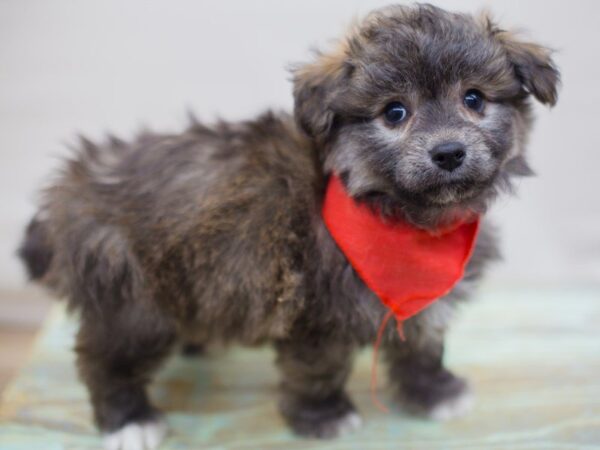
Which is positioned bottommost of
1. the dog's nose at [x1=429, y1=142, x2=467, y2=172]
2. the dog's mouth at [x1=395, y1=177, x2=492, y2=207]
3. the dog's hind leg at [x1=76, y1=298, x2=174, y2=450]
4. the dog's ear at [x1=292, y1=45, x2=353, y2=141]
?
the dog's hind leg at [x1=76, y1=298, x2=174, y2=450]

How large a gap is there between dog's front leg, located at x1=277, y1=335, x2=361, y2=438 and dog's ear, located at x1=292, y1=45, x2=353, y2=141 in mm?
676

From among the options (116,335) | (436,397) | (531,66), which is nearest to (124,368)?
(116,335)

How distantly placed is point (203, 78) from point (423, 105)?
6.05ft

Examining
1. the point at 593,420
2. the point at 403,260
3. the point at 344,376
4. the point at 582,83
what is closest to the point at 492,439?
the point at 593,420

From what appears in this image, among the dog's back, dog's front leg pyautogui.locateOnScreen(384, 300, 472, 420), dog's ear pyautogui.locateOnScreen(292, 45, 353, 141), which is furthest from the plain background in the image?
dog's ear pyautogui.locateOnScreen(292, 45, 353, 141)

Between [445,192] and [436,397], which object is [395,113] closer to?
[445,192]

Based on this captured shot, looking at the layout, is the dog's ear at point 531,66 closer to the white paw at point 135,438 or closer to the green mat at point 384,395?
the green mat at point 384,395

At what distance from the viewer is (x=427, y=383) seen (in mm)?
2637

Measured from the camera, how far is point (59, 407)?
2.71 m

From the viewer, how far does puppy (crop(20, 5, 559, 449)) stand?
78.1 inches

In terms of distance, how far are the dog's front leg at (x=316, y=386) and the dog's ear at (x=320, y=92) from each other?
0.68m

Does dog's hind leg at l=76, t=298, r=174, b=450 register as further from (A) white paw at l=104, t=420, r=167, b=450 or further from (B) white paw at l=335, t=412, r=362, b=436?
(B) white paw at l=335, t=412, r=362, b=436

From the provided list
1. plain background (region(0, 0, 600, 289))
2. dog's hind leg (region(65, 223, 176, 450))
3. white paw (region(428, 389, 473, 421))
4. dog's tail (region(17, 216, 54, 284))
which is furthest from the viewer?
plain background (region(0, 0, 600, 289))

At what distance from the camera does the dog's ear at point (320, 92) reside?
2043 millimetres
